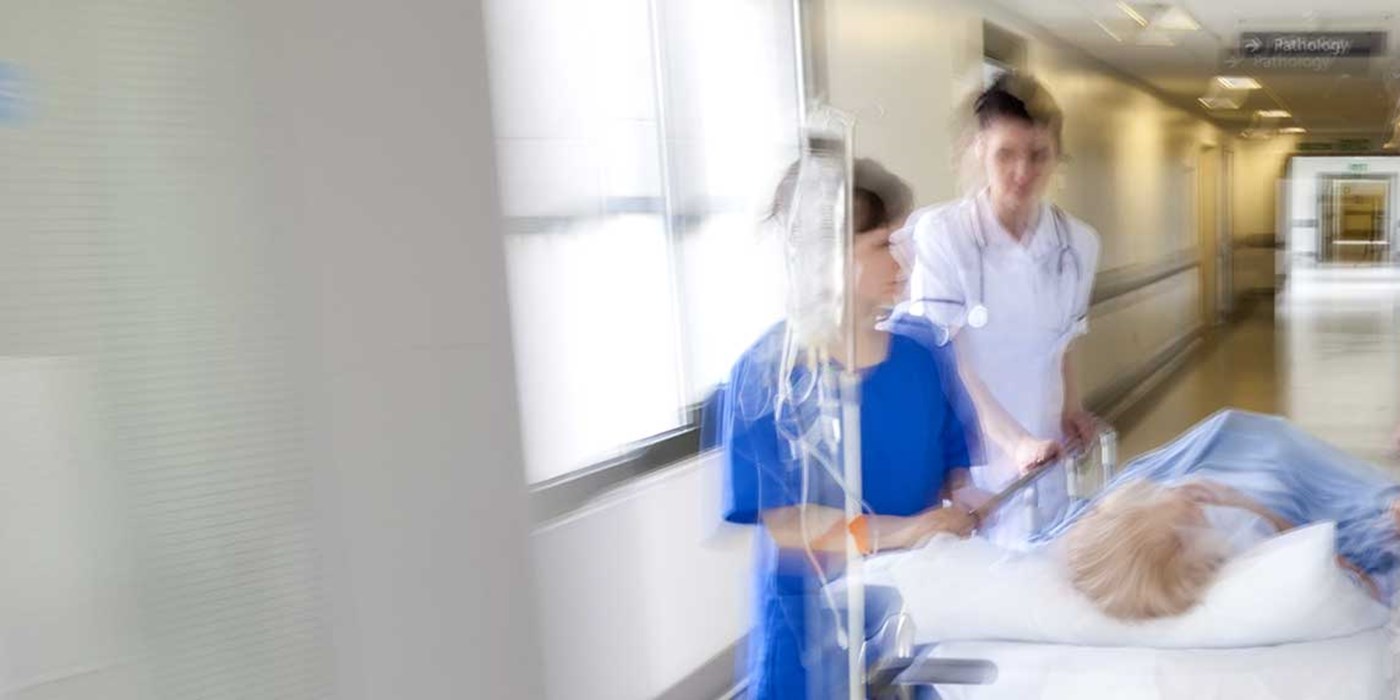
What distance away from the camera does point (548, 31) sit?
1617 millimetres

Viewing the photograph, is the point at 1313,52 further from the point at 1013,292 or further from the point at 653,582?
the point at 653,582

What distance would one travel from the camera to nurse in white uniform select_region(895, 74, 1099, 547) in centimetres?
179

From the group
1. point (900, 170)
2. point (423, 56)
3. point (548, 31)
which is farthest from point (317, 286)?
point (900, 170)

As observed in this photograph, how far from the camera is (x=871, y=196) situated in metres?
1.59

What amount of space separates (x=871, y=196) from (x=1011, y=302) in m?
0.45

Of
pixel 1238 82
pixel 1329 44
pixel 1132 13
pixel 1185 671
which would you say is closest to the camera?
pixel 1185 671

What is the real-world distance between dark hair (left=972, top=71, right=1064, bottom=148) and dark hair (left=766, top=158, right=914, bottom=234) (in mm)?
348

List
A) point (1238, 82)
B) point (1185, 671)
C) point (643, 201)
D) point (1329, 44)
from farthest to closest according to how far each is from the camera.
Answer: point (643, 201) < point (1238, 82) < point (1329, 44) < point (1185, 671)

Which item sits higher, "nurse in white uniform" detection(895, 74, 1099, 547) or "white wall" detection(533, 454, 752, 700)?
"nurse in white uniform" detection(895, 74, 1099, 547)

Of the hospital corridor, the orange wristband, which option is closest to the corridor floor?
the hospital corridor

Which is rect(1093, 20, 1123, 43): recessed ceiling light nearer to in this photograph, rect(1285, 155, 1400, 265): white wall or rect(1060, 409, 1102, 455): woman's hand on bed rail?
rect(1285, 155, 1400, 265): white wall

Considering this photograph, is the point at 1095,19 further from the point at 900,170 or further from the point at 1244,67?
the point at 900,170

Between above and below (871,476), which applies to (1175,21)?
above

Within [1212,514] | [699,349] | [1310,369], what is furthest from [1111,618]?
[1310,369]
